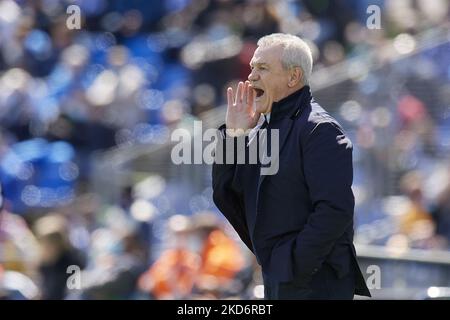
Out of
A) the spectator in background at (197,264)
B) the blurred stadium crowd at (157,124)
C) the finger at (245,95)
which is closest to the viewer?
the finger at (245,95)

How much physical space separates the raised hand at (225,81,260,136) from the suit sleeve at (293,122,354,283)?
0.28m

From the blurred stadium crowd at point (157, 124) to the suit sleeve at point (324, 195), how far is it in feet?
9.51

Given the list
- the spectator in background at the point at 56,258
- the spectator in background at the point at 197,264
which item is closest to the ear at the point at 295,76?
the spectator in background at the point at 197,264

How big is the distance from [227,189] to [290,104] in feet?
1.25

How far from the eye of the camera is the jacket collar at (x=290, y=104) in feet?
13.2

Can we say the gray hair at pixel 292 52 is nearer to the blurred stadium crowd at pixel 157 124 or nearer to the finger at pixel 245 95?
the finger at pixel 245 95

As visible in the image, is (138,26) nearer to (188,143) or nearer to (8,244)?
(188,143)

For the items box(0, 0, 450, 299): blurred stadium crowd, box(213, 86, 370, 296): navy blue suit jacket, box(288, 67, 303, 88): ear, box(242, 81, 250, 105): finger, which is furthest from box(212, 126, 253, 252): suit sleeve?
box(0, 0, 450, 299): blurred stadium crowd

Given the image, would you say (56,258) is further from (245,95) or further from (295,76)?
→ (295,76)
